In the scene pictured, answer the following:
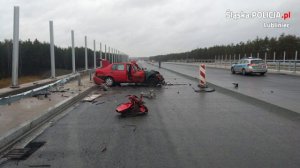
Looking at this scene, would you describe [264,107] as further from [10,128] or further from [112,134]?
[10,128]

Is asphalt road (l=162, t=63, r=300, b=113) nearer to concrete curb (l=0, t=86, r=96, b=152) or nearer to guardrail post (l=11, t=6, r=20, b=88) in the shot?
concrete curb (l=0, t=86, r=96, b=152)

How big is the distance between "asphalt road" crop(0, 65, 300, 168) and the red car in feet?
33.0

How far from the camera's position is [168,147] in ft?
20.5

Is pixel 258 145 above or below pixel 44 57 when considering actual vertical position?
below

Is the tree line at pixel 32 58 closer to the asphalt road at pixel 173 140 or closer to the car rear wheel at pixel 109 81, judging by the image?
the car rear wheel at pixel 109 81

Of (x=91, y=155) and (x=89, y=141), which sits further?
(x=89, y=141)

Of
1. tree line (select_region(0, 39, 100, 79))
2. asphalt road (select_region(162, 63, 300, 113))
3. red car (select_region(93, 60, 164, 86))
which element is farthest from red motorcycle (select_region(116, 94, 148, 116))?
tree line (select_region(0, 39, 100, 79))

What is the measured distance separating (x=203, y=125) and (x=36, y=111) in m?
4.86

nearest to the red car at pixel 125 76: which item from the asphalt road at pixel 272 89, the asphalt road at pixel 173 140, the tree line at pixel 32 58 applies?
the asphalt road at pixel 272 89

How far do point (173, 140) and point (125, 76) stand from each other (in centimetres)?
1436

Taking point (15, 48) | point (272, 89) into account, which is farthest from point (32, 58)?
point (272, 89)

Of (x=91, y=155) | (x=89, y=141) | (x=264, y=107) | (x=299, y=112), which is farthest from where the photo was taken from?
(x=264, y=107)

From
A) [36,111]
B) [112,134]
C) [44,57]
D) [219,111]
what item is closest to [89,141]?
[112,134]

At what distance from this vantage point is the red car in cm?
2081
